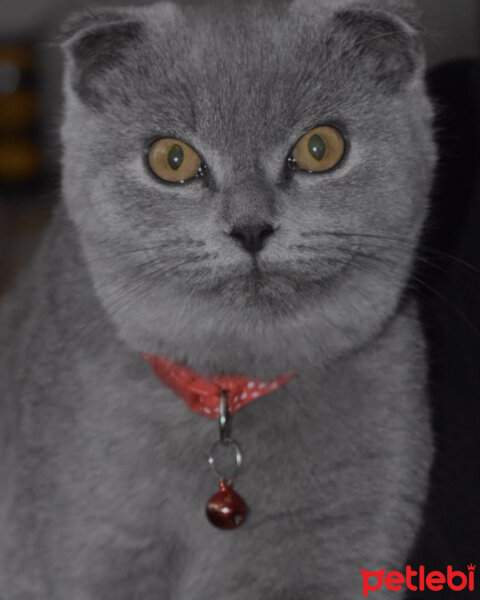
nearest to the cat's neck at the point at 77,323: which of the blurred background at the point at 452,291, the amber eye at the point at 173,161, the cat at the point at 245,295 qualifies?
the cat at the point at 245,295

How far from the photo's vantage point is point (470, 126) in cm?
179

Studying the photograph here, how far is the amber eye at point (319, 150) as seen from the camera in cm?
127

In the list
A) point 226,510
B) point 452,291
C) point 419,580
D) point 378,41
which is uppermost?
point 378,41

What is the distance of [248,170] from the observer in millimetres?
1235

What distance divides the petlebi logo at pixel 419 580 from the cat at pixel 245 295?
15 mm

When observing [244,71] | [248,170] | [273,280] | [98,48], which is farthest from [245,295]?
[98,48]

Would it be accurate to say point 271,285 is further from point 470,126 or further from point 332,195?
point 470,126

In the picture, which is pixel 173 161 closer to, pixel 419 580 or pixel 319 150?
pixel 319 150

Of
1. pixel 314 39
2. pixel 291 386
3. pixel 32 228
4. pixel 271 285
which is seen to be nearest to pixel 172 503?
pixel 291 386

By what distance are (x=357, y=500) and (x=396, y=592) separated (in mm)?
132

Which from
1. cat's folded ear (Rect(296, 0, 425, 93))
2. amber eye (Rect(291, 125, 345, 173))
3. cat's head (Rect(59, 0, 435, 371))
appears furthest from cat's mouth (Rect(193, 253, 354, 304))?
cat's folded ear (Rect(296, 0, 425, 93))

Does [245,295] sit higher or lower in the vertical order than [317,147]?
lower

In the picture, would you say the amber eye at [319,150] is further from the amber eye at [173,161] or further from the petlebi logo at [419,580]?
the petlebi logo at [419,580]

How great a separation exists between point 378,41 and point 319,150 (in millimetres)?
184
